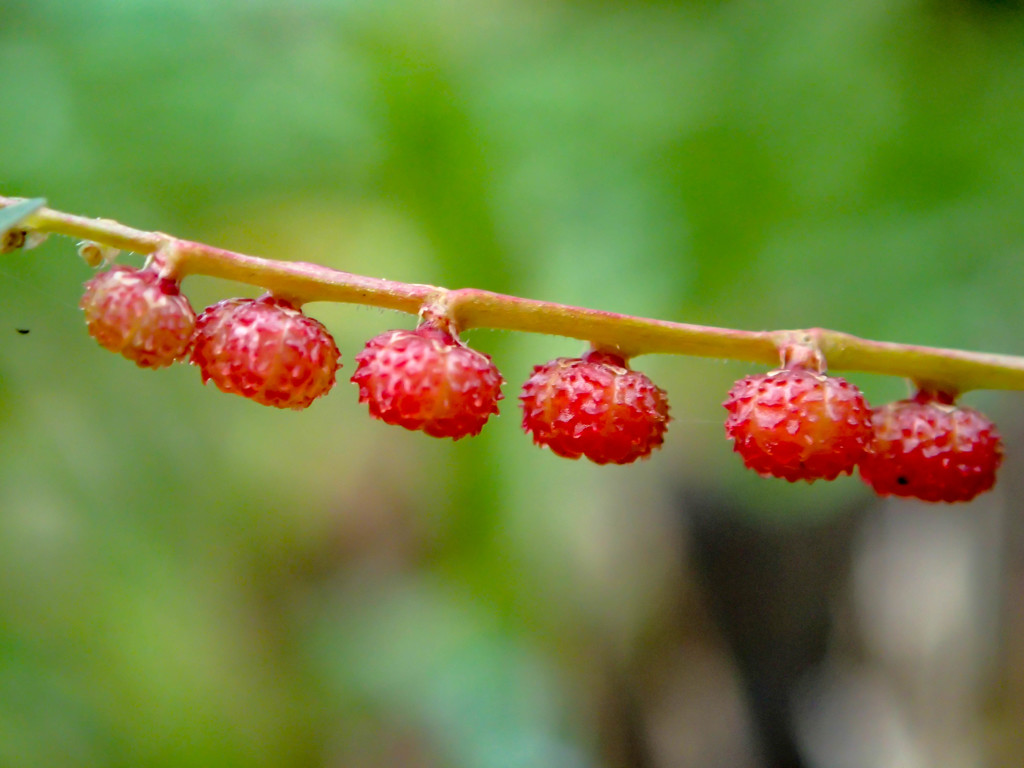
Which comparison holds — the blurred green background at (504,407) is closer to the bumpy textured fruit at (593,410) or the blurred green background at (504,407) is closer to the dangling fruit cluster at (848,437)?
the dangling fruit cluster at (848,437)

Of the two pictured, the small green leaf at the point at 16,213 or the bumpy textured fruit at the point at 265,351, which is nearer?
the small green leaf at the point at 16,213

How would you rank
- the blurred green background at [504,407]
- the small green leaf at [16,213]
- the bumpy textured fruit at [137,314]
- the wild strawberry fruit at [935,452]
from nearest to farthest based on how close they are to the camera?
the small green leaf at [16,213] → the bumpy textured fruit at [137,314] → the wild strawberry fruit at [935,452] → the blurred green background at [504,407]

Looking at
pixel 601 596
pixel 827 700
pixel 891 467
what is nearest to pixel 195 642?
pixel 601 596

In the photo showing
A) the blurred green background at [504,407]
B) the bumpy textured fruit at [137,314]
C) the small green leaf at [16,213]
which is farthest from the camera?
the blurred green background at [504,407]

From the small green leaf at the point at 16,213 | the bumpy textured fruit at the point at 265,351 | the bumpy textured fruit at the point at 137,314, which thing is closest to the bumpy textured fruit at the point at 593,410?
the bumpy textured fruit at the point at 265,351

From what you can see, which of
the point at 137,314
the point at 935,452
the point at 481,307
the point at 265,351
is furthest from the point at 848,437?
the point at 137,314

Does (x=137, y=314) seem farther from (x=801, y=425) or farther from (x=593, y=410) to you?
(x=801, y=425)
